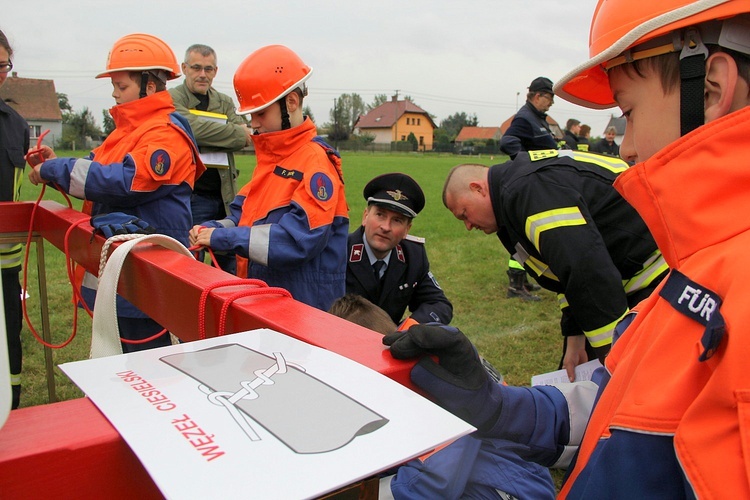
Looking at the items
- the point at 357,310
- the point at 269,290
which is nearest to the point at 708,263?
the point at 269,290

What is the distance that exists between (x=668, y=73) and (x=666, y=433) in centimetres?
65

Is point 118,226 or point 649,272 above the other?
point 118,226

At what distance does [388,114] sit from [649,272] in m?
96.7

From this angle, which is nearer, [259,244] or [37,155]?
[259,244]

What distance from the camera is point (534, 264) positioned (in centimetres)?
340

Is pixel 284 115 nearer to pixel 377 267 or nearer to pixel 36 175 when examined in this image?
pixel 377 267

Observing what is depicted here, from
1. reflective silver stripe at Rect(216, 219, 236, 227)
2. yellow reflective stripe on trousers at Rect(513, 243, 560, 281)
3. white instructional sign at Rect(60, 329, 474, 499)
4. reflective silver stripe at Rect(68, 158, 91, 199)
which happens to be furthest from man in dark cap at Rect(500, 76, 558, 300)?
white instructional sign at Rect(60, 329, 474, 499)

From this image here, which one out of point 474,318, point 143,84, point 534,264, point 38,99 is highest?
point 143,84

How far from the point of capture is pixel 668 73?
1.12m

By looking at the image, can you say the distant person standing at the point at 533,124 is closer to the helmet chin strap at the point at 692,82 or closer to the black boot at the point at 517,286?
the black boot at the point at 517,286

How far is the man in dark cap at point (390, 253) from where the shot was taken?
3.95 m

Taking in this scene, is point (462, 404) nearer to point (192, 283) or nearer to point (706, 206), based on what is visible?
point (706, 206)

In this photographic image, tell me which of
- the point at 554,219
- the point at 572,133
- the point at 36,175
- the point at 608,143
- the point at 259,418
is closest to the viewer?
the point at 259,418

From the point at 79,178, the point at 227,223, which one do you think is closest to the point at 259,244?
the point at 227,223
